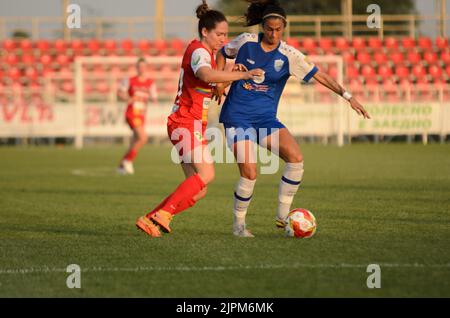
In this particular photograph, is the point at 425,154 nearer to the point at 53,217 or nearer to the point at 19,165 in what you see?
the point at 19,165

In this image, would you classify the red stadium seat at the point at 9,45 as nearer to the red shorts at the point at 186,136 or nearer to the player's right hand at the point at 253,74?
the red shorts at the point at 186,136

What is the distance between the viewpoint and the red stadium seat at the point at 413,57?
34.5m

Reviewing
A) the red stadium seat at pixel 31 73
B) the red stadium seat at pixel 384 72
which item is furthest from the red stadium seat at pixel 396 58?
the red stadium seat at pixel 31 73

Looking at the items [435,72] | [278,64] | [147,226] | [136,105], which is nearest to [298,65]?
[278,64]

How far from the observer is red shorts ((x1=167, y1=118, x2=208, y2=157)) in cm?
846

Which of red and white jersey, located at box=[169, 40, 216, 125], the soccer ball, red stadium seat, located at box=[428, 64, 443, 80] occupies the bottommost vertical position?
the soccer ball

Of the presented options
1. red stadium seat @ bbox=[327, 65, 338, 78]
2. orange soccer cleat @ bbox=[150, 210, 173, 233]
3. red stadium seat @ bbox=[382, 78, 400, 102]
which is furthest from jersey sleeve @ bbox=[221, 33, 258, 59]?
red stadium seat @ bbox=[327, 65, 338, 78]

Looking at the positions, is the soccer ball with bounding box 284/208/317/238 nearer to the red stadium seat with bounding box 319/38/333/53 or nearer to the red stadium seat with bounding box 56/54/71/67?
the red stadium seat with bounding box 56/54/71/67

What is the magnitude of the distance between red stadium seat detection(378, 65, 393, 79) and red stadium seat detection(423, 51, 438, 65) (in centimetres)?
167

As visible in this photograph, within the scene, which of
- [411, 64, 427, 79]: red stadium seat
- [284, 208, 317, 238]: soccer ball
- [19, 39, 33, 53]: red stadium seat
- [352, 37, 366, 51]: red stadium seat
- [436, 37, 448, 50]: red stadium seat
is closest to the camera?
[284, 208, 317, 238]: soccer ball

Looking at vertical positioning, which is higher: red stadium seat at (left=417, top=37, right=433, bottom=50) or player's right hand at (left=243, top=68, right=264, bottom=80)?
red stadium seat at (left=417, top=37, right=433, bottom=50)

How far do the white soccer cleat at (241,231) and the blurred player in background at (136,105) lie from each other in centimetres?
952

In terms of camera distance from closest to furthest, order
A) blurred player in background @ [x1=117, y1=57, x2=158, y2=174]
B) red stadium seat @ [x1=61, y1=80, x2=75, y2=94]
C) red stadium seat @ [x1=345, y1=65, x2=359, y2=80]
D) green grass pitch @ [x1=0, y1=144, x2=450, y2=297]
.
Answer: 1. green grass pitch @ [x1=0, y1=144, x2=450, y2=297]
2. blurred player in background @ [x1=117, y1=57, x2=158, y2=174]
3. red stadium seat @ [x1=61, y1=80, x2=75, y2=94]
4. red stadium seat @ [x1=345, y1=65, x2=359, y2=80]
